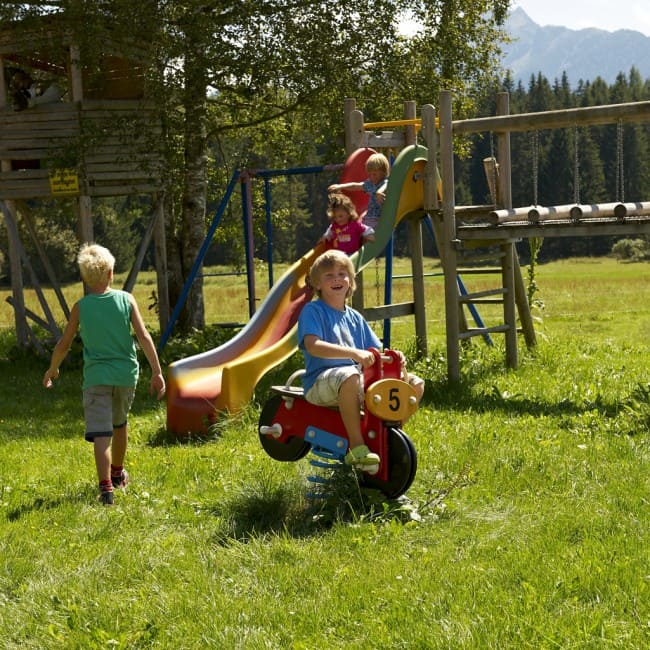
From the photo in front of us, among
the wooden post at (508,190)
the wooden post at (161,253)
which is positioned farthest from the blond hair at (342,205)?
the wooden post at (161,253)

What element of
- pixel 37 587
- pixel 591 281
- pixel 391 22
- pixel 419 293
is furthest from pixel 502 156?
pixel 591 281

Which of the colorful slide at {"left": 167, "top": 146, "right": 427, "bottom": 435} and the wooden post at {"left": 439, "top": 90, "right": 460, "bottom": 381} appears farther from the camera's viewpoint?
the wooden post at {"left": 439, "top": 90, "right": 460, "bottom": 381}

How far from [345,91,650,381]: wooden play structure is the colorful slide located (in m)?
0.21

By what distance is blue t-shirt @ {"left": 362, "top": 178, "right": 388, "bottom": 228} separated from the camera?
9.80 m

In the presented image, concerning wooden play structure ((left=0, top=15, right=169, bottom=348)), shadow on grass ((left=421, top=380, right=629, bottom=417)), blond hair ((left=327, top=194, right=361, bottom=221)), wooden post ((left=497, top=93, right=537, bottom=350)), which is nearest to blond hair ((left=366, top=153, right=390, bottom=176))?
blond hair ((left=327, top=194, right=361, bottom=221))

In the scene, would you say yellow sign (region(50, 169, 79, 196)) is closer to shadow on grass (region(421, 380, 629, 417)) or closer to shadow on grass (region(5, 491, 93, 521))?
shadow on grass (region(421, 380, 629, 417))

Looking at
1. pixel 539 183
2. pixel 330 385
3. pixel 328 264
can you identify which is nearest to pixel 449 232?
pixel 328 264

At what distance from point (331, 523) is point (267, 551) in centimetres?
57

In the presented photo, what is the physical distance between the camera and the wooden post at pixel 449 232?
9.48 meters

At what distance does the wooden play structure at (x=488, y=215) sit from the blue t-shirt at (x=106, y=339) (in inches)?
126

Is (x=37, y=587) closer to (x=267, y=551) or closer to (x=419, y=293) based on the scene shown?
(x=267, y=551)

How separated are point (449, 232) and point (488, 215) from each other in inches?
17.7

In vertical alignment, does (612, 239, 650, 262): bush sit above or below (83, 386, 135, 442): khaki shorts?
below

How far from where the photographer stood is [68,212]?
64.6ft
